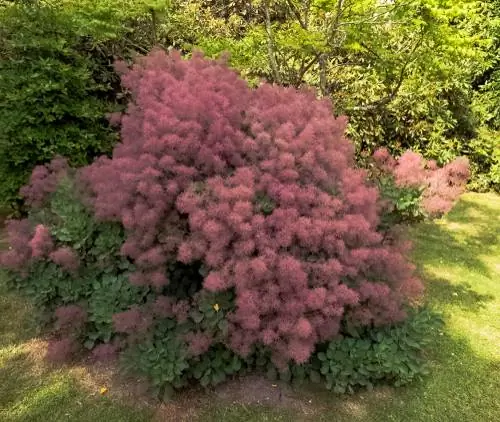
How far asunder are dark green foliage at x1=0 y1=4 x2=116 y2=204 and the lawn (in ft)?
6.58

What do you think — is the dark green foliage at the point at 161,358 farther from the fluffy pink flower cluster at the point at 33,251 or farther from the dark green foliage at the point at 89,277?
the fluffy pink flower cluster at the point at 33,251

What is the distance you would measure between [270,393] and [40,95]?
4.41m

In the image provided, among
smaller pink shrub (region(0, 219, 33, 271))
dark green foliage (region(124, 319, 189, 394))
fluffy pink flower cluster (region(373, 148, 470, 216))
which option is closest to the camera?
dark green foliage (region(124, 319, 189, 394))

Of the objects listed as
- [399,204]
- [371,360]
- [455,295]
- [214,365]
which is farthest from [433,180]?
[214,365]

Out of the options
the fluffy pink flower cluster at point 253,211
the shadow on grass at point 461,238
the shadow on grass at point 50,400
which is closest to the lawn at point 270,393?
the shadow on grass at point 50,400

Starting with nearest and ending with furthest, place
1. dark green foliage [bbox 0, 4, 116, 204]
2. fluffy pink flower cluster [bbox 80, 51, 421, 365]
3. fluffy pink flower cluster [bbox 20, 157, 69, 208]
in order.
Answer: fluffy pink flower cluster [bbox 80, 51, 421, 365] → fluffy pink flower cluster [bbox 20, 157, 69, 208] → dark green foliage [bbox 0, 4, 116, 204]

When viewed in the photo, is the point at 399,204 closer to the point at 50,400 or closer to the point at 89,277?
the point at 89,277

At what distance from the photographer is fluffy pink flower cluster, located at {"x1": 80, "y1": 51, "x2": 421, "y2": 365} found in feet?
9.53

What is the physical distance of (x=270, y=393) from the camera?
→ 3.31m

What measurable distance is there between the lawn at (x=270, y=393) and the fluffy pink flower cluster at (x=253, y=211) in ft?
1.67

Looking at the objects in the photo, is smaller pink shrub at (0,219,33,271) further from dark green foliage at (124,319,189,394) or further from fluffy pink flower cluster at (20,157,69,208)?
dark green foliage at (124,319,189,394)

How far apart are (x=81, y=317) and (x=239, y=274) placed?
148cm

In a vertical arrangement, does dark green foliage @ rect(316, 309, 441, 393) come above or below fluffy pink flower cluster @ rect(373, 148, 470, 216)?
below

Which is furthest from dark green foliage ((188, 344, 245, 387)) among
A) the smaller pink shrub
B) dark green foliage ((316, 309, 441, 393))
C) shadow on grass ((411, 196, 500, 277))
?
shadow on grass ((411, 196, 500, 277))
